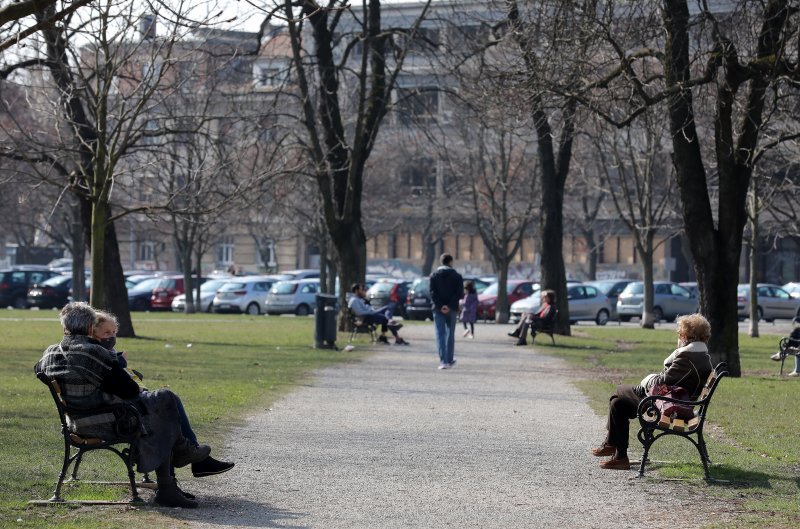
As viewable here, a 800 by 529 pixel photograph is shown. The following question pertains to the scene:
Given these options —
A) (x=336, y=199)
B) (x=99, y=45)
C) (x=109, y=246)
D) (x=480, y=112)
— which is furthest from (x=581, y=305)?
(x=99, y=45)

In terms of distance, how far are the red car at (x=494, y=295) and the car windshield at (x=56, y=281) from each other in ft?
55.9

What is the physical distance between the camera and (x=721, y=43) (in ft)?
58.0

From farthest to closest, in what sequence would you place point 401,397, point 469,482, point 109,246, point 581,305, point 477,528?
1. point 581,305
2. point 109,246
3. point 401,397
4. point 469,482
5. point 477,528

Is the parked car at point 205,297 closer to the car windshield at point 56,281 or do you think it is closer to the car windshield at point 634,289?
the car windshield at point 56,281

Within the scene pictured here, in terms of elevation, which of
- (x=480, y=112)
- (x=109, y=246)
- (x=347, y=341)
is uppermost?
(x=480, y=112)

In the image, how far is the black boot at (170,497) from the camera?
8562 mm

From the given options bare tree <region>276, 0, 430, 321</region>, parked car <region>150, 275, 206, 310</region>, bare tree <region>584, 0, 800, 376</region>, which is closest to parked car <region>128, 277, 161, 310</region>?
parked car <region>150, 275, 206, 310</region>

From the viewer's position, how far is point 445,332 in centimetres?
2202

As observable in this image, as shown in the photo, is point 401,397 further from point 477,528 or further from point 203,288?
point 203,288

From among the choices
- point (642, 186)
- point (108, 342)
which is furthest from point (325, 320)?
point (642, 186)

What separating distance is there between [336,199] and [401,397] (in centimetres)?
1614

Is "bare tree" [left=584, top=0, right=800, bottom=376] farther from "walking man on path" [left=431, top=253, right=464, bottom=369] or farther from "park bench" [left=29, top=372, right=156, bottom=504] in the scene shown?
"park bench" [left=29, top=372, right=156, bottom=504]

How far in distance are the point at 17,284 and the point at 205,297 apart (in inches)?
294

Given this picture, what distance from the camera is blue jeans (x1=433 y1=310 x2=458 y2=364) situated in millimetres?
21734
